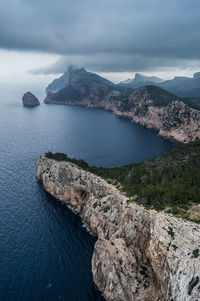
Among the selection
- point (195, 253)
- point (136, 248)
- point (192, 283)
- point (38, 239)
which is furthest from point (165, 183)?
point (38, 239)

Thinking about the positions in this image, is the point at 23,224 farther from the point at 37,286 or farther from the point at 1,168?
the point at 1,168

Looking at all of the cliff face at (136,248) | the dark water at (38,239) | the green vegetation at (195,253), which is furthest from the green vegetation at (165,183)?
the dark water at (38,239)

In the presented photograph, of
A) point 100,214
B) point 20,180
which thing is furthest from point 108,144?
point 100,214

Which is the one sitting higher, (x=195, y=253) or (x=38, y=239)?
(x=195, y=253)

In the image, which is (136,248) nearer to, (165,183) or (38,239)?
(165,183)

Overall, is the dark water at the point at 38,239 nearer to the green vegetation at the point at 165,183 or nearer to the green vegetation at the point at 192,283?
the green vegetation at the point at 165,183
